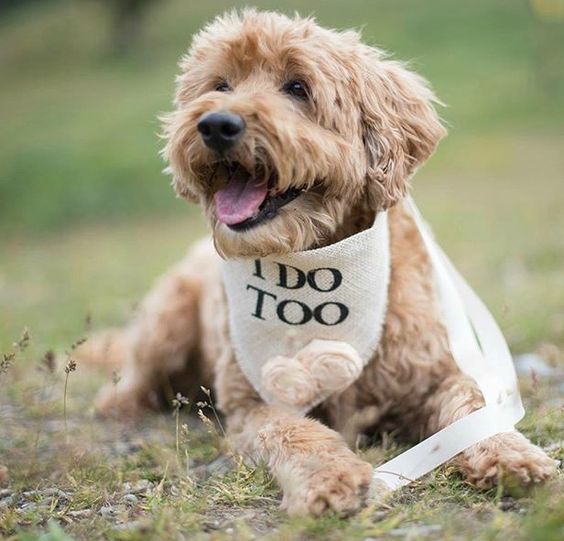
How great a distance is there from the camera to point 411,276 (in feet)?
13.6

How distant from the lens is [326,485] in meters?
3.13

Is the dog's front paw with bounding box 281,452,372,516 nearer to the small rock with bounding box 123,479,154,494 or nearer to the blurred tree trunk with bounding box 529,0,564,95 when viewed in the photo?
the small rock with bounding box 123,479,154,494

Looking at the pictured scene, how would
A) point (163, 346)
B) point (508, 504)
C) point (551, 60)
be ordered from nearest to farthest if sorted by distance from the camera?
point (508, 504)
point (163, 346)
point (551, 60)

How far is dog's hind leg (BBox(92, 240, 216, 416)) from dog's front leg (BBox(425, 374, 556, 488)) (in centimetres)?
177

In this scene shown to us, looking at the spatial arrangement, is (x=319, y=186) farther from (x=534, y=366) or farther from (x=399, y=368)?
(x=534, y=366)

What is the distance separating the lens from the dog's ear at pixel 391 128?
388 centimetres

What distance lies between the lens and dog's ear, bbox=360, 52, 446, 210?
3885mm

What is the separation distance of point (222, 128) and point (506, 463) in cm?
162

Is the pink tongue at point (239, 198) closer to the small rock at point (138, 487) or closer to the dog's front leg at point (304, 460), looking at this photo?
the dog's front leg at point (304, 460)

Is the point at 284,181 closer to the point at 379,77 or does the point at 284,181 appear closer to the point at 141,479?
the point at 379,77

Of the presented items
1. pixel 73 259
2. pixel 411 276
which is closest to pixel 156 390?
pixel 411 276

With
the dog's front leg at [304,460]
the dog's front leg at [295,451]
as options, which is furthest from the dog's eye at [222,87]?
the dog's front leg at [304,460]

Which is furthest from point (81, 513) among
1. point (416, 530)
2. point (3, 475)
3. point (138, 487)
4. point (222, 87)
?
point (222, 87)

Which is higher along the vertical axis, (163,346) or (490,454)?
(490,454)
